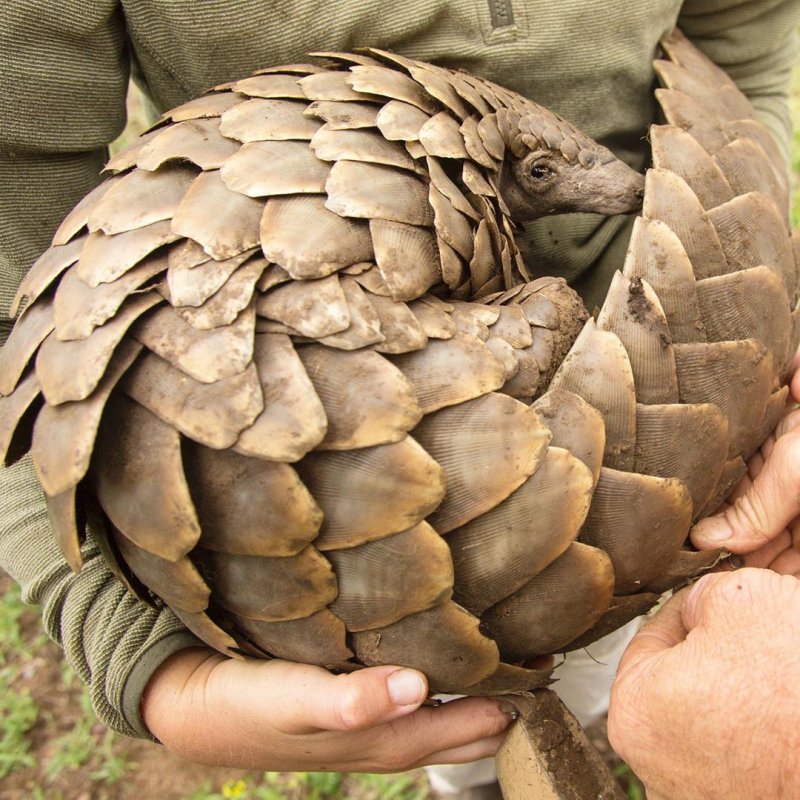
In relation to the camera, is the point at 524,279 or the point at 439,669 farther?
the point at 524,279

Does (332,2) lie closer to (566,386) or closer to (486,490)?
(566,386)

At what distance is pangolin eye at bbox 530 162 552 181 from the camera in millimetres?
1328

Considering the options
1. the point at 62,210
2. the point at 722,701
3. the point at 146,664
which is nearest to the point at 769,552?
the point at 722,701

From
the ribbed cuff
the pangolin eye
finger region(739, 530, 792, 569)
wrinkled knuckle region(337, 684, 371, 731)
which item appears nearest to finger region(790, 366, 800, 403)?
finger region(739, 530, 792, 569)

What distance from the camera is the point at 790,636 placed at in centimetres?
98

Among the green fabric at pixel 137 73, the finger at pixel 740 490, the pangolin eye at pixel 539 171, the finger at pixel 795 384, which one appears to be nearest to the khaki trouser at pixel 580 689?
the finger at pixel 740 490

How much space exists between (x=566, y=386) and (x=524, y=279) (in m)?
0.30

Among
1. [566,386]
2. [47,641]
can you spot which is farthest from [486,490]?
[47,641]

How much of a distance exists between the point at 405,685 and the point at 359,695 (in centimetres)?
6

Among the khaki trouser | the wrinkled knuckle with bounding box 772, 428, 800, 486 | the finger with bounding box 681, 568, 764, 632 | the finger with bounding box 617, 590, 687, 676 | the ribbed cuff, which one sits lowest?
the khaki trouser

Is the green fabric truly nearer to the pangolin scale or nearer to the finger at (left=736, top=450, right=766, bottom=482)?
the pangolin scale

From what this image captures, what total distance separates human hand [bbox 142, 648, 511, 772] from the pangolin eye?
84cm

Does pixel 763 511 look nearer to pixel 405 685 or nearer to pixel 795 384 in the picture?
pixel 795 384

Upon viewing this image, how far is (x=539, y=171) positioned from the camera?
1.33 m
